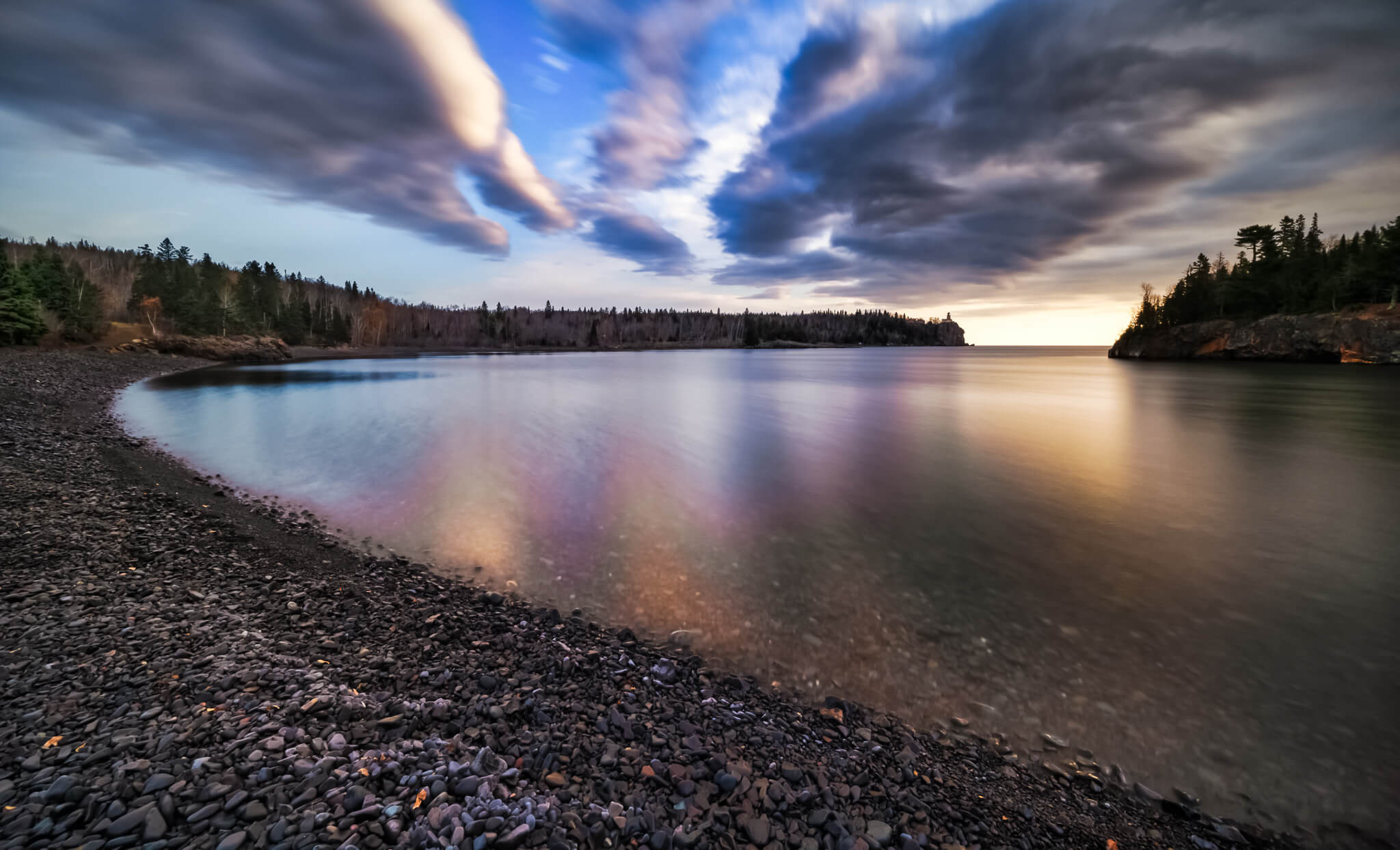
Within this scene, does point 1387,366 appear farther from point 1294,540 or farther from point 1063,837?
point 1063,837

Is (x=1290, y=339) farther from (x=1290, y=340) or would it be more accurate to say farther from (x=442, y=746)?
(x=442, y=746)

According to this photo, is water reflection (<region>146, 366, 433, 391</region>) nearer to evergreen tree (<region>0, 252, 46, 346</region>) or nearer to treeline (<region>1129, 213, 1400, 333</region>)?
evergreen tree (<region>0, 252, 46, 346</region>)

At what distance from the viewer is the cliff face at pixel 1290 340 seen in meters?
53.1

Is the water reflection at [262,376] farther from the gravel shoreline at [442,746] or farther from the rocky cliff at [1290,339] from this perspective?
the rocky cliff at [1290,339]

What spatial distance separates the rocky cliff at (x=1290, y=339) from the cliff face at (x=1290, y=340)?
1.8 inches

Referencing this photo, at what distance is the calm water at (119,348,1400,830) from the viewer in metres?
4.66

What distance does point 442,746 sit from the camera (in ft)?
11.9

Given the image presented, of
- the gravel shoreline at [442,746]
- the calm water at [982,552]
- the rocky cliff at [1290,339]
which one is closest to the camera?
the gravel shoreline at [442,746]

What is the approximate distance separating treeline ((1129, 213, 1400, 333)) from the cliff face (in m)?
1.83

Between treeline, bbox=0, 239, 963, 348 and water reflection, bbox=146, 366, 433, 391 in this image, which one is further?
treeline, bbox=0, 239, 963, 348

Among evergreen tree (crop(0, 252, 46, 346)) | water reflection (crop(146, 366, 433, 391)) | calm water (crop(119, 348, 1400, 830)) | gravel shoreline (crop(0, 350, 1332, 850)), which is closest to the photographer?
gravel shoreline (crop(0, 350, 1332, 850))

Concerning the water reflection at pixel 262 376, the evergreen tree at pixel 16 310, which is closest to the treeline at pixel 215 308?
the evergreen tree at pixel 16 310

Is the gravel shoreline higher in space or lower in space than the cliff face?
lower

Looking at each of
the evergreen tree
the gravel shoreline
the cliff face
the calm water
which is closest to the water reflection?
the evergreen tree
